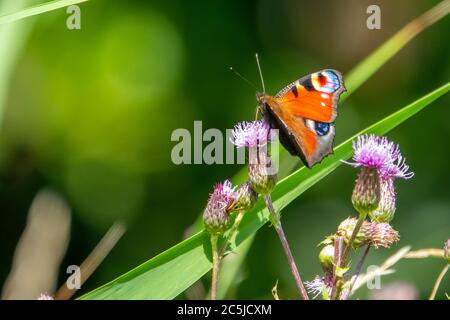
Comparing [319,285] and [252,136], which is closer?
[319,285]

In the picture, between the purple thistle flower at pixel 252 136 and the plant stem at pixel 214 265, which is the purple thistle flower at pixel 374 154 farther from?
the plant stem at pixel 214 265

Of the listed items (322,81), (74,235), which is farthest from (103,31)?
(322,81)

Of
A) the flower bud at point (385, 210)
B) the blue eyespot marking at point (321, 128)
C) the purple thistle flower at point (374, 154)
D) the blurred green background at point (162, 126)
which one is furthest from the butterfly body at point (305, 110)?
the blurred green background at point (162, 126)

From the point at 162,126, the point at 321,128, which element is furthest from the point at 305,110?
the point at 162,126

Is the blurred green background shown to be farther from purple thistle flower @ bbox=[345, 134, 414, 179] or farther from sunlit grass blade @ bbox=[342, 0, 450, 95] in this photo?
purple thistle flower @ bbox=[345, 134, 414, 179]

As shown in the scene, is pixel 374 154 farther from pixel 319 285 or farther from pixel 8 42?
pixel 8 42

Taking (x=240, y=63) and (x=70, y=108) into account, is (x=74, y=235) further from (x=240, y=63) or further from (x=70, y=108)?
(x=240, y=63)

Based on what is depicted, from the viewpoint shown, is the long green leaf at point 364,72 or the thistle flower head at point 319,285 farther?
the long green leaf at point 364,72
